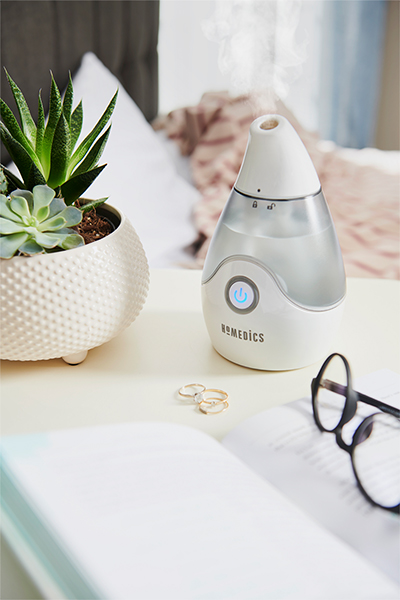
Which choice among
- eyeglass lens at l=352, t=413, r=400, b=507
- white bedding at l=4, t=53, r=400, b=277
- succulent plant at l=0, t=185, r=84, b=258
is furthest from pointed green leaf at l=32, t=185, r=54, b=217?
white bedding at l=4, t=53, r=400, b=277

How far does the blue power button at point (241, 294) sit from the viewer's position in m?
0.49

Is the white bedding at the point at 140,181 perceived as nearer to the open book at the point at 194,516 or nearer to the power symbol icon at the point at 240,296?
the power symbol icon at the point at 240,296

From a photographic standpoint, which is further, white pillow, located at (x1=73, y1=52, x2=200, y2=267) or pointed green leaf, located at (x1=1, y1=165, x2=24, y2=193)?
white pillow, located at (x1=73, y1=52, x2=200, y2=267)

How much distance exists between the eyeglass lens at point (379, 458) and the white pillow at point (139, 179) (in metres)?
0.75

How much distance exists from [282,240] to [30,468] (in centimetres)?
28

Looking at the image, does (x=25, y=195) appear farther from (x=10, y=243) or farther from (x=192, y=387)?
(x=192, y=387)

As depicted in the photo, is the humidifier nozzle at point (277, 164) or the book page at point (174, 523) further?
the humidifier nozzle at point (277, 164)

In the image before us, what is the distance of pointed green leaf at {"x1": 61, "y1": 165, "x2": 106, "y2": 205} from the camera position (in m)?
0.51

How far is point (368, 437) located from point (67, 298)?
28 centimetres

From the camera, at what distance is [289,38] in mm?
2633

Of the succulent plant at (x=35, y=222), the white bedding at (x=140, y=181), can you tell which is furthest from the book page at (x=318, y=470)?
the white bedding at (x=140, y=181)

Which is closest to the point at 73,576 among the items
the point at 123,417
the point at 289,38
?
the point at 123,417

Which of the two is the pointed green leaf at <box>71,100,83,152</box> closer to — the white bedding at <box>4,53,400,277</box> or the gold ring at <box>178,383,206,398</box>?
the gold ring at <box>178,383,206,398</box>

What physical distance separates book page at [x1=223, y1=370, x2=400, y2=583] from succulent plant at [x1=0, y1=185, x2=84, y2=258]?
0.22 meters
